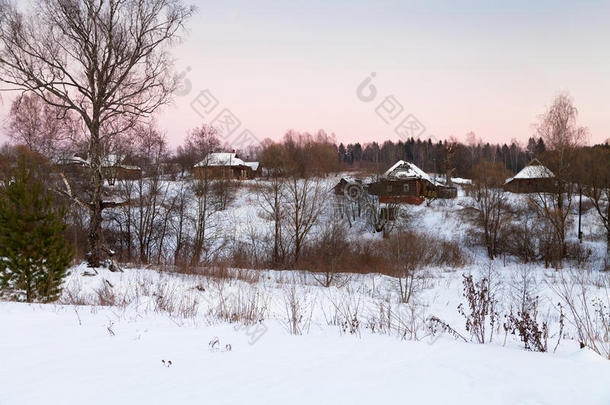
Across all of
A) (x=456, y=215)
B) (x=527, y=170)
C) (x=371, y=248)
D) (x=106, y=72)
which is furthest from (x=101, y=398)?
(x=527, y=170)

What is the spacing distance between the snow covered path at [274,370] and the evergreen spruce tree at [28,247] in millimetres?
3856

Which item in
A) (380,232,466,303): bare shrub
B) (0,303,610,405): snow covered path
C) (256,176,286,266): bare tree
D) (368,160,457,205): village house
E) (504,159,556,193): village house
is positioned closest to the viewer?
(0,303,610,405): snow covered path

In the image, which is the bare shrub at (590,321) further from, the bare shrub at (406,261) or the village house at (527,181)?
the village house at (527,181)

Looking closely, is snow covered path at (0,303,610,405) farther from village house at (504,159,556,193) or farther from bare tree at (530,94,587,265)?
village house at (504,159,556,193)

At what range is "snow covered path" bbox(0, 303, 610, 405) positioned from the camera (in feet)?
10.0

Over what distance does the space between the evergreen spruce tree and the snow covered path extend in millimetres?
3856

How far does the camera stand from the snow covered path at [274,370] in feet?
10.0

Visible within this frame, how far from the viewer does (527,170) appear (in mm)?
44469

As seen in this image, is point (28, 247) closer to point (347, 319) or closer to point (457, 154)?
point (347, 319)

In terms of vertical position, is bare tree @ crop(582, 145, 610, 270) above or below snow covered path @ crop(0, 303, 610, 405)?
above

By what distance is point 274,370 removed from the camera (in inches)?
142

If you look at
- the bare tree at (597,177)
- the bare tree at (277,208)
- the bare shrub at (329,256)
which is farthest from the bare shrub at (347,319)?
the bare tree at (597,177)

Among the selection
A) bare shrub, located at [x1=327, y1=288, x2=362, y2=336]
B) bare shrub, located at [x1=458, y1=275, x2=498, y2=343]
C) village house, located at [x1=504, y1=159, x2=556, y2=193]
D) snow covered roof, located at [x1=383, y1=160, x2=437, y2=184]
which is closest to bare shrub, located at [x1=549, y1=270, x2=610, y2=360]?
bare shrub, located at [x1=458, y1=275, x2=498, y2=343]

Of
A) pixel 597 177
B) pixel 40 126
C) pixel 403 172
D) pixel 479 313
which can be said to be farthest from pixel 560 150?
pixel 40 126
